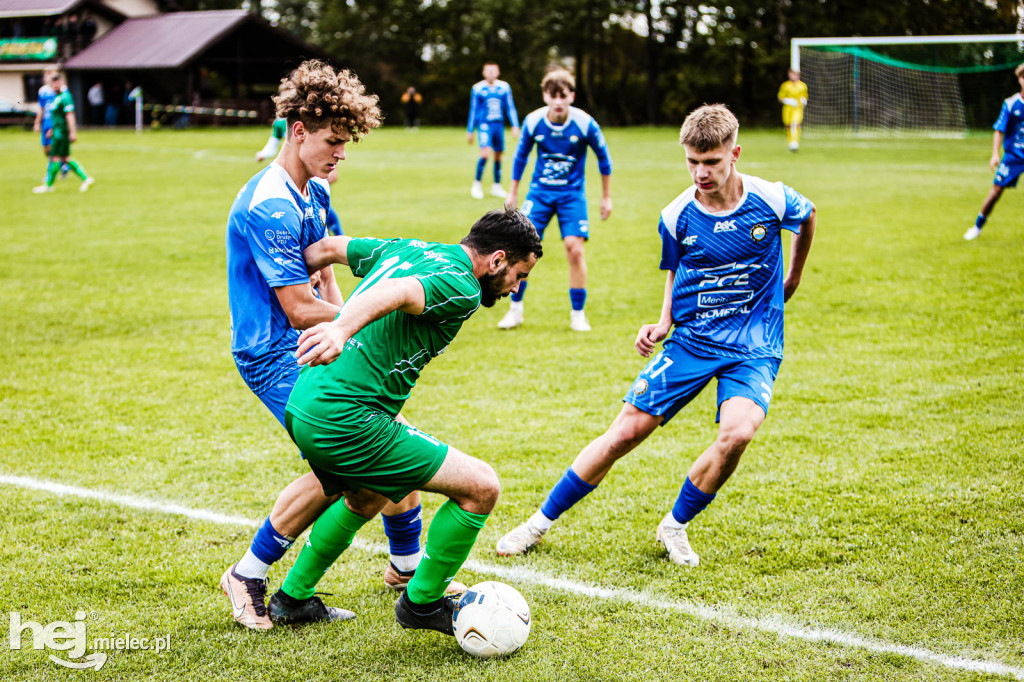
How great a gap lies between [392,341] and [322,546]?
93cm

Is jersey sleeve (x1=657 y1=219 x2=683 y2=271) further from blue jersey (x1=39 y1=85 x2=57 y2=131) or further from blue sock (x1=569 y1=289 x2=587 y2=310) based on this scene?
blue jersey (x1=39 y1=85 x2=57 y2=131)

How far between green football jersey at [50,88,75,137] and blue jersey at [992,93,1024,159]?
16.0m

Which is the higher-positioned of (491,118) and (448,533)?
(491,118)

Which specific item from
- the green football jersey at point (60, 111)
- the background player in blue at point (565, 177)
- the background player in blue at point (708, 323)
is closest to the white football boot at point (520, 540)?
the background player in blue at point (708, 323)

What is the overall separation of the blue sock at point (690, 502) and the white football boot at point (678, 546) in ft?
0.21

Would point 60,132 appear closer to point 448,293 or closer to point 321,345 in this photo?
point 448,293

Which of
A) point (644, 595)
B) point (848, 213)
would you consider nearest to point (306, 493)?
point (644, 595)

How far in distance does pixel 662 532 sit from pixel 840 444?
73.0 inches

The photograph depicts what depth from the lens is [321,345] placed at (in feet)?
9.29

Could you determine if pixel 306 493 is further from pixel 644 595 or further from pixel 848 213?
pixel 848 213

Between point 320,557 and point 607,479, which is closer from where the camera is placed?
point 320,557

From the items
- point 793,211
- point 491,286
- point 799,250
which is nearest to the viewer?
point 491,286

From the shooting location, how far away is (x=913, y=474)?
5074 millimetres

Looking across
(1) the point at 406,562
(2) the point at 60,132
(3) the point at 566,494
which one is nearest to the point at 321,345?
(1) the point at 406,562
